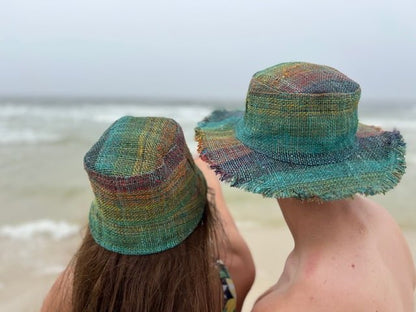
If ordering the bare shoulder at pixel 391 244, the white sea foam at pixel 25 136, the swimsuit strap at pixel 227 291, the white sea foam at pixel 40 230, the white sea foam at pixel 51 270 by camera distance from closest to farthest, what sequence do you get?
1. the bare shoulder at pixel 391 244
2. the swimsuit strap at pixel 227 291
3. the white sea foam at pixel 51 270
4. the white sea foam at pixel 40 230
5. the white sea foam at pixel 25 136

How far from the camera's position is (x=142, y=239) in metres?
1.08

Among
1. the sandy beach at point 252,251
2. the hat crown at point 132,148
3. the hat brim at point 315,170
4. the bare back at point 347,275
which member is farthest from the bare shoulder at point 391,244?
the sandy beach at point 252,251

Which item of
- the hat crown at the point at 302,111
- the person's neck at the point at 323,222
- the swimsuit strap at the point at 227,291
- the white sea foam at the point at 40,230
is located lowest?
the white sea foam at the point at 40,230

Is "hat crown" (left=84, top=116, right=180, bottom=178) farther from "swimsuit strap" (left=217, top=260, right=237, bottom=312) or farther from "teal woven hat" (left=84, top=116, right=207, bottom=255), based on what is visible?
"swimsuit strap" (left=217, top=260, right=237, bottom=312)

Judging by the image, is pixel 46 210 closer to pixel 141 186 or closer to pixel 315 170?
pixel 141 186

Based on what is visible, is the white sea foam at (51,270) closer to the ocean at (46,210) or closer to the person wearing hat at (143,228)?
the ocean at (46,210)

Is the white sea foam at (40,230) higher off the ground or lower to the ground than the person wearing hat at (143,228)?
lower

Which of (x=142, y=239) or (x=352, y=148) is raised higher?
(x=352, y=148)

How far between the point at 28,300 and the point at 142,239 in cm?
209

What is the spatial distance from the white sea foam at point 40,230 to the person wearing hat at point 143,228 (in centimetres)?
259

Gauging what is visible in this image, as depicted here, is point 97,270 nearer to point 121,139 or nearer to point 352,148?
point 121,139

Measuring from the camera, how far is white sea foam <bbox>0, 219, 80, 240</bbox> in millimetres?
3602

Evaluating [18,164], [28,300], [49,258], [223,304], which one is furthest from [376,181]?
[18,164]

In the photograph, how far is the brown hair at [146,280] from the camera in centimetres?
108
